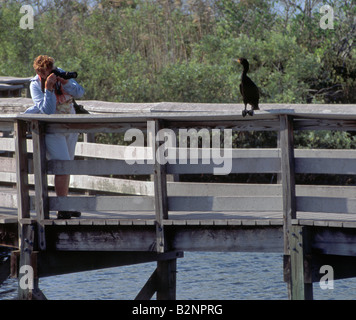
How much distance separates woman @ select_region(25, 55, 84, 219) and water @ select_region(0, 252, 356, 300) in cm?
341

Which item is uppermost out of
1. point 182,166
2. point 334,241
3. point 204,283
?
point 182,166

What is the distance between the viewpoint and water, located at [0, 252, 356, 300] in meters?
10.5

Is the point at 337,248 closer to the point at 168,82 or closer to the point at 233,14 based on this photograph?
the point at 168,82

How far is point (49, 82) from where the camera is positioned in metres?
7.05

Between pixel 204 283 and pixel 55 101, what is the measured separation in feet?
15.1

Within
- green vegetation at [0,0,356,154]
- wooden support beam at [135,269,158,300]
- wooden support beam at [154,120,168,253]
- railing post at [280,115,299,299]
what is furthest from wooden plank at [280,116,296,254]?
green vegetation at [0,0,356,154]

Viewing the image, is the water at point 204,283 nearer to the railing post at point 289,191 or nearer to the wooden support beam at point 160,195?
the wooden support beam at point 160,195

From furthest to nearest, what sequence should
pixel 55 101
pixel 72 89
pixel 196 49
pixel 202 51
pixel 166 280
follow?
pixel 196 49
pixel 202 51
pixel 166 280
pixel 72 89
pixel 55 101

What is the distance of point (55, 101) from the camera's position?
712 centimetres

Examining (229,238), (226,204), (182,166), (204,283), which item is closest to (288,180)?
(226,204)

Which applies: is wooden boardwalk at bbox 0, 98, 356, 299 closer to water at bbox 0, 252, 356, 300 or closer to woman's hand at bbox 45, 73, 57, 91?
woman's hand at bbox 45, 73, 57, 91

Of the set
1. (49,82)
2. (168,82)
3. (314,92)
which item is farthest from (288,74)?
(49,82)

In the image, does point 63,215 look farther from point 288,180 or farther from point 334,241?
point 334,241

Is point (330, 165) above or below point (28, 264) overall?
above
